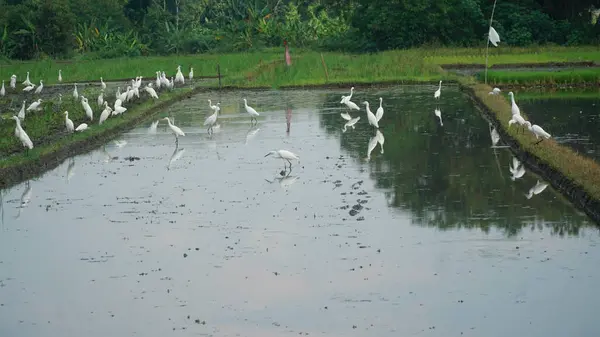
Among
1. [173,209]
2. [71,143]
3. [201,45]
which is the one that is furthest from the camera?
[201,45]

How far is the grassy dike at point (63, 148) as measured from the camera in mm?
13922

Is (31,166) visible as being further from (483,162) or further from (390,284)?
(390,284)

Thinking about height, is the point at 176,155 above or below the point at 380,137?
below

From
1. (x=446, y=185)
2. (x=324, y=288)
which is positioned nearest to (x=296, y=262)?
(x=324, y=288)

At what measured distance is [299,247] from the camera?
9.70 meters

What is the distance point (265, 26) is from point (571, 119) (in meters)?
24.6

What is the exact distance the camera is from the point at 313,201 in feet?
39.0

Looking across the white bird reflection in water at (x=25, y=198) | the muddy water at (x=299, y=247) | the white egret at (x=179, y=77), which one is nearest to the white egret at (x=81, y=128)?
the muddy water at (x=299, y=247)

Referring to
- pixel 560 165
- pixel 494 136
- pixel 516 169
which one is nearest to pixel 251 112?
pixel 494 136

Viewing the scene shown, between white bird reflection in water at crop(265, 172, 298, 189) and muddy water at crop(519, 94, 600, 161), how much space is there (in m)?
4.28

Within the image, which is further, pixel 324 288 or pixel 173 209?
pixel 173 209

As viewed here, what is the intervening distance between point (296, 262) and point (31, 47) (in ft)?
106

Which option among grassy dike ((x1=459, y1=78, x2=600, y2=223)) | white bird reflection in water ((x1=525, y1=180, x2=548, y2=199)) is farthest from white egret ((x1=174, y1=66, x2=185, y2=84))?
white bird reflection in water ((x1=525, y1=180, x2=548, y2=199))

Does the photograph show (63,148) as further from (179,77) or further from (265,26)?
(265,26)
